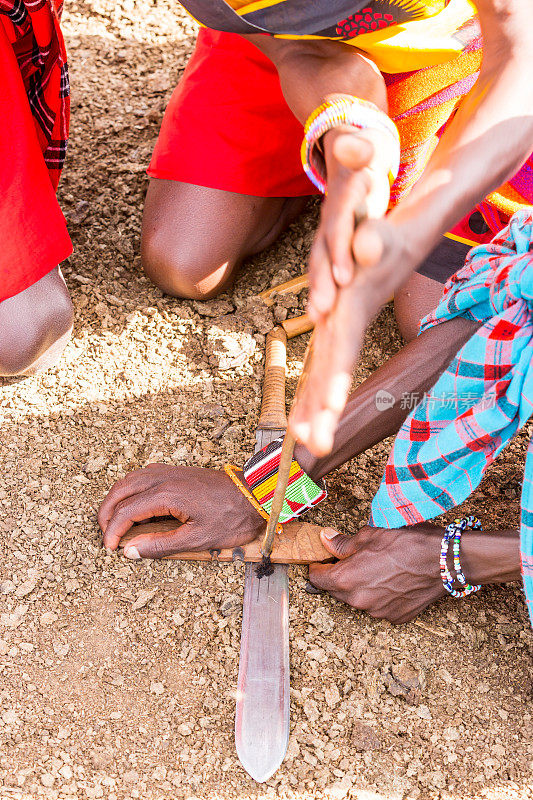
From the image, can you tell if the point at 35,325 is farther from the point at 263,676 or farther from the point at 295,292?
the point at 263,676

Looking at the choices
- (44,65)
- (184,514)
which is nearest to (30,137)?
(44,65)

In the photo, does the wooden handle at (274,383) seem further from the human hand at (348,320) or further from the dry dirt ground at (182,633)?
the human hand at (348,320)

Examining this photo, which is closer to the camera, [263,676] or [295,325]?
[263,676]

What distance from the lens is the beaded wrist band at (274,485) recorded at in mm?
1252

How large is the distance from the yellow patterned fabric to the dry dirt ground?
60 cm

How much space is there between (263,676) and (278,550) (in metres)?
0.22

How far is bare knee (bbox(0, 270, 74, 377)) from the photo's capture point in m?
1.45

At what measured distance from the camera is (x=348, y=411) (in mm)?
1252

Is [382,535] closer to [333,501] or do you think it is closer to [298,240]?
[333,501]

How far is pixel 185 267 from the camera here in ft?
5.30
